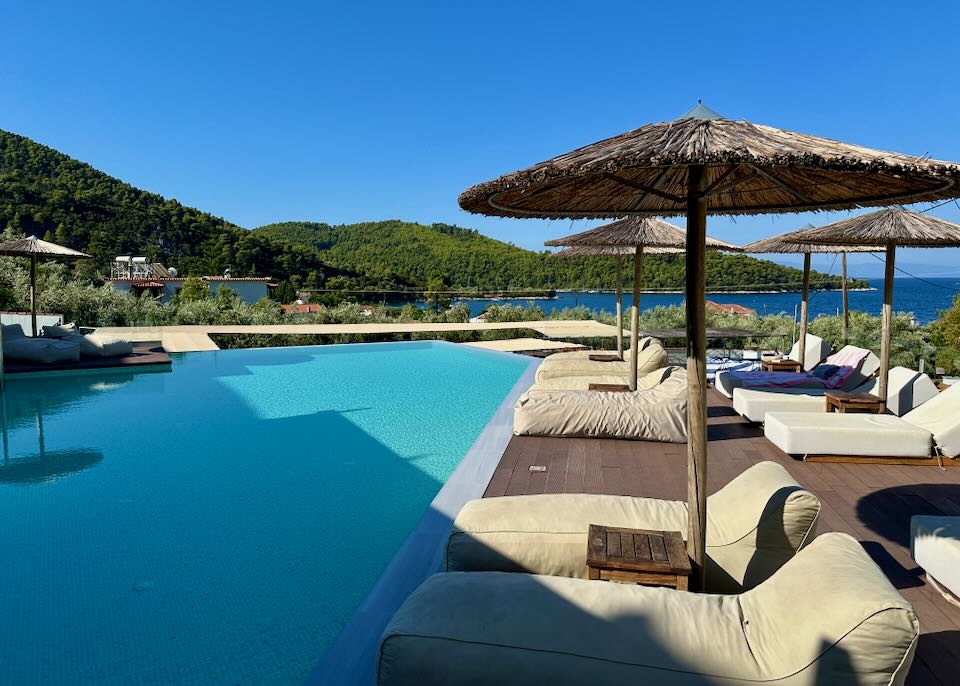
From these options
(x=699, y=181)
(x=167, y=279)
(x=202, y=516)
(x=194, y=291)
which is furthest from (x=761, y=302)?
(x=699, y=181)

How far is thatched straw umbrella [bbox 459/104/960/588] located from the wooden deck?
3.79ft

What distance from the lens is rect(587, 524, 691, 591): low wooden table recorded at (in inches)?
93.0

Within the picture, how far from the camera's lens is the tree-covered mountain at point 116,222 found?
31.1 metres

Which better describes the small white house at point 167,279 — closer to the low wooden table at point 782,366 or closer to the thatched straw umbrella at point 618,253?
the thatched straw umbrella at point 618,253

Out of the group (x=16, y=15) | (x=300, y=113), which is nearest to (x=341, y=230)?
(x=300, y=113)

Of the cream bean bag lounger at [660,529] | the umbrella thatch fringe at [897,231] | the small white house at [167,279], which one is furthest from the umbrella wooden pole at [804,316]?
the small white house at [167,279]

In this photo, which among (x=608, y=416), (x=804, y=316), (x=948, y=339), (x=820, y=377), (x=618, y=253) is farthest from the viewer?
(x=948, y=339)

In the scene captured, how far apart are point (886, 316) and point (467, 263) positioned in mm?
38853

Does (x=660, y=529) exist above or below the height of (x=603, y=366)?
below

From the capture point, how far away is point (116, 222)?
34344mm

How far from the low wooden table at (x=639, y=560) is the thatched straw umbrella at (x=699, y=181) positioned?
0.12 m

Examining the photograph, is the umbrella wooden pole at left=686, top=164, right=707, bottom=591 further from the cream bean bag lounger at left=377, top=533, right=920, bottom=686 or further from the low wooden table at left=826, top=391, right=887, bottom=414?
the low wooden table at left=826, top=391, right=887, bottom=414

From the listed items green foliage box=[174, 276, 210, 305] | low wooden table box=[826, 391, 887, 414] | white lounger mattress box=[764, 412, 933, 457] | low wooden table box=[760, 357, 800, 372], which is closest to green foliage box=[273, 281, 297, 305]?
green foliage box=[174, 276, 210, 305]

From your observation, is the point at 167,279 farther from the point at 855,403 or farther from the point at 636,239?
the point at 855,403
